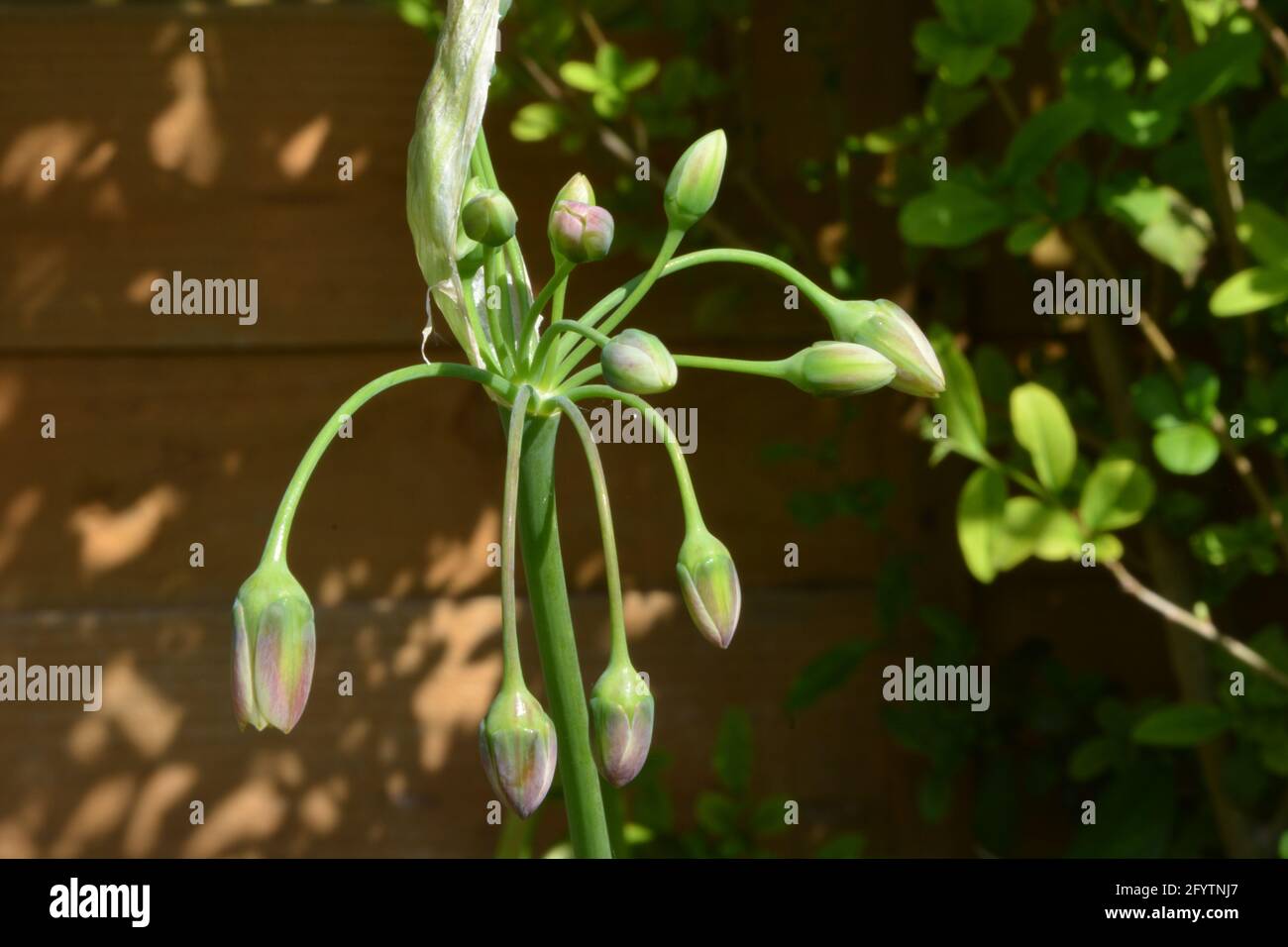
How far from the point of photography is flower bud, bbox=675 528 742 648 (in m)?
0.52

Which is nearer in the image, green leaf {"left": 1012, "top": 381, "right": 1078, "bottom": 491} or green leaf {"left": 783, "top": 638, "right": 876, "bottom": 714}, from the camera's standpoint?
green leaf {"left": 1012, "top": 381, "right": 1078, "bottom": 491}

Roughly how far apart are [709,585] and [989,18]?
64cm

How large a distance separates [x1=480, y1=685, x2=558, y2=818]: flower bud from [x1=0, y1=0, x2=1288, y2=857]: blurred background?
894mm

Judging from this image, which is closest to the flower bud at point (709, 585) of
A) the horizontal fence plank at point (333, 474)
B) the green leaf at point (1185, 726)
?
the green leaf at point (1185, 726)

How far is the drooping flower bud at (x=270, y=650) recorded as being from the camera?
0.48 meters

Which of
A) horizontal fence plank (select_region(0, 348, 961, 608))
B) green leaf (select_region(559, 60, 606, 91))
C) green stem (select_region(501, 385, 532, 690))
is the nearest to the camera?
green stem (select_region(501, 385, 532, 690))

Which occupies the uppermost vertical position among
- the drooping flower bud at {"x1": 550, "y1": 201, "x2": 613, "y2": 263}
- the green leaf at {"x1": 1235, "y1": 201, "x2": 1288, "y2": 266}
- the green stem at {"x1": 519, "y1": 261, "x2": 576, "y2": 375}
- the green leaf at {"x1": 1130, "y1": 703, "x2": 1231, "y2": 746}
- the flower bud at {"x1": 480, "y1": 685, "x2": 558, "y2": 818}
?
the green leaf at {"x1": 1235, "y1": 201, "x2": 1288, "y2": 266}

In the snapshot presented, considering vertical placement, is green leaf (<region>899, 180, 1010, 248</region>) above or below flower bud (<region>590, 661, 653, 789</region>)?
above

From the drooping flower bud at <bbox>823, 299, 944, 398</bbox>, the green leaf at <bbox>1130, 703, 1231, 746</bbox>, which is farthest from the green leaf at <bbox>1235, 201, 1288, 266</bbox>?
the drooping flower bud at <bbox>823, 299, 944, 398</bbox>

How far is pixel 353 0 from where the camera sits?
56.4 inches

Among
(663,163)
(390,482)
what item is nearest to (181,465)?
(390,482)

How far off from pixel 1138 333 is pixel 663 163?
52 cm

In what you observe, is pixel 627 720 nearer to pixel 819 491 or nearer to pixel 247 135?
pixel 819 491

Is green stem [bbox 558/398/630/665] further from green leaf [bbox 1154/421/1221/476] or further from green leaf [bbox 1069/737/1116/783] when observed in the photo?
green leaf [bbox 1069/737/1116/783]
